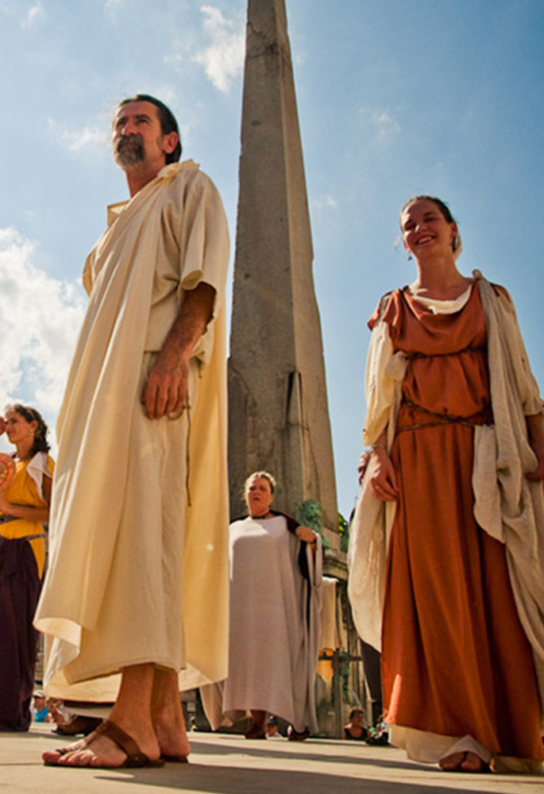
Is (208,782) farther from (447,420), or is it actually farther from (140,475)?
(447,420)

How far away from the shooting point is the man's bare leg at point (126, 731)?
1.89 m

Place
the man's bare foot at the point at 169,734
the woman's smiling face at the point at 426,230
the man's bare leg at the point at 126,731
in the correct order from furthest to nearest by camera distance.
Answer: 1. the woman's smiling face at the point at 426,230
2. the man's bare foot at the point at 169,734
3. the man's bare leg at the point at 126,731

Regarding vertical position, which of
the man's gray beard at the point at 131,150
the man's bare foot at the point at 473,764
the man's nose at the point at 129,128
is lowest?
the man's bare foot at the point at 473,764

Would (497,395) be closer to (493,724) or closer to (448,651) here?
(448,651)

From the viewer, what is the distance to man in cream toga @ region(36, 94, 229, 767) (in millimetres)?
2115

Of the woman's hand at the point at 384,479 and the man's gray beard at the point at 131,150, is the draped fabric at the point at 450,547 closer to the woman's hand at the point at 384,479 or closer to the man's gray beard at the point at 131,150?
the woman's hand at the point at 384,479

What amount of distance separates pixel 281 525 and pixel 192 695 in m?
3.37

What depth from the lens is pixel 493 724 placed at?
284cm

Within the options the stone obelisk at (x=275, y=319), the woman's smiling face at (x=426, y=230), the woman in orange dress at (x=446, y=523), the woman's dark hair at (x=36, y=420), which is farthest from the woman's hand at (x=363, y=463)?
the stone obelisk at (x=275, y=319)

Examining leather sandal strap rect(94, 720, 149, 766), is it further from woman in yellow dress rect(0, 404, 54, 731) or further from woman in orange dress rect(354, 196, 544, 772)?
woman in yellow dress rect(0, 404, 54, 731)

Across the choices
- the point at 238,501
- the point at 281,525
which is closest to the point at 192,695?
the point at 238,501

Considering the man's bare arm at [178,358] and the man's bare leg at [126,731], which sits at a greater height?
the man's bare arm at [178,358]

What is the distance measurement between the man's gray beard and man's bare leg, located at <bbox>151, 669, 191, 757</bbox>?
1709mm

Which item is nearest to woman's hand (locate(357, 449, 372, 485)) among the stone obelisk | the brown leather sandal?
the brown leather sandal
